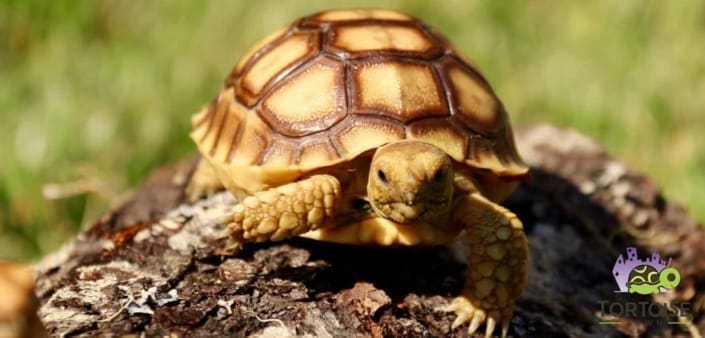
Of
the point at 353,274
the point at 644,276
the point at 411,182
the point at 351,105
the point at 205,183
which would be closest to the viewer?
the point at 411,182

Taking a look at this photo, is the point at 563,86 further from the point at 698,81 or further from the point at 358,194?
the point at 358,194

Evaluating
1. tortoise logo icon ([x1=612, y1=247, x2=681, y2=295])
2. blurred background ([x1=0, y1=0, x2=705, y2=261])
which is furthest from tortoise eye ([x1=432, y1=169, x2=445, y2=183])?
blurred background ([x1=0, y1=0, x2=705, y2=261])

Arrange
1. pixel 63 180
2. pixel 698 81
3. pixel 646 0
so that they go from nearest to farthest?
pixel 63 180, pixel 698 81, pixel 646 0

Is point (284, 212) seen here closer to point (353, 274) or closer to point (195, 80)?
point (353, 274)

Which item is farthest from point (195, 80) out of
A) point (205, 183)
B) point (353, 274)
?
point (353, 274)

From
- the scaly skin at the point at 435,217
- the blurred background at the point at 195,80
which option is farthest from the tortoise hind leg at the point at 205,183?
the blurred background at the point at 195,80

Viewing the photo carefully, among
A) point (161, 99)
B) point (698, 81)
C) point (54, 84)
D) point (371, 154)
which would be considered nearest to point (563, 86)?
point (698, 81)

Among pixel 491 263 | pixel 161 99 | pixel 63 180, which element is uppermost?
pixel 161 99
